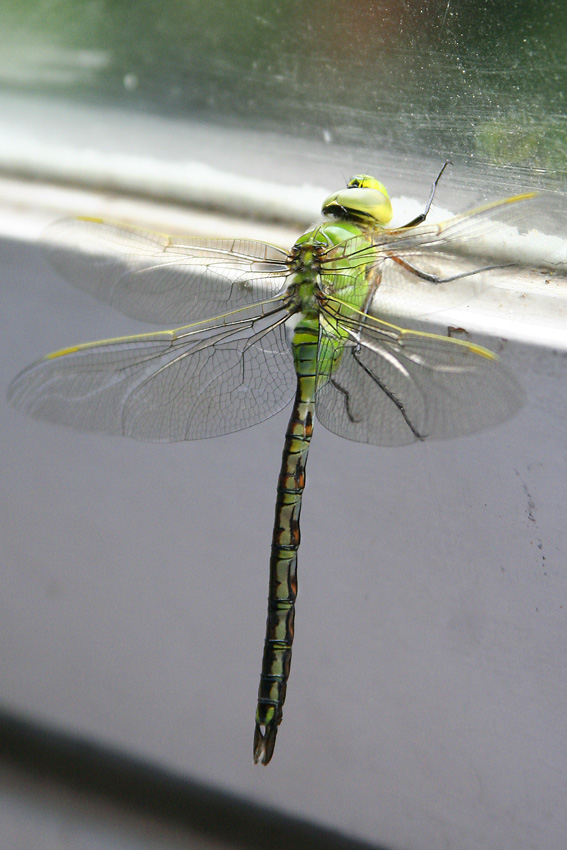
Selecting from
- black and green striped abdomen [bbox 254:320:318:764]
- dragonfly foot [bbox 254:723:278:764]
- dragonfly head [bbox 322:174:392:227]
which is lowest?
dragonfly foot [bbox 254:723:278:764]

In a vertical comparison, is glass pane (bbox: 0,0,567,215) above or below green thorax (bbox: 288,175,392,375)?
above

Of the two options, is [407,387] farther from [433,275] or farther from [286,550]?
[286,550]

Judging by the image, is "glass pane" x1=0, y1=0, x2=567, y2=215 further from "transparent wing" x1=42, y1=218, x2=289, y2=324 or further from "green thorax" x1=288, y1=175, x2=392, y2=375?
"transparent wing" x1=42, y1=218, x2=289, y2=324

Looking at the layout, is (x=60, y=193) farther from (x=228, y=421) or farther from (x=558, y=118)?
(x=558, y=118)

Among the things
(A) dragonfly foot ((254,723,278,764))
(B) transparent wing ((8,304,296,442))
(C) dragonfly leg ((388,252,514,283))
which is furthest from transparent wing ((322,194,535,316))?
(A) dragonfly foot ((254,723,278,764))

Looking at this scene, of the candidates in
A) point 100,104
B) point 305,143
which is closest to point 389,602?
point 305,143

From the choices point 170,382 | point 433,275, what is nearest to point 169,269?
point 170,382
